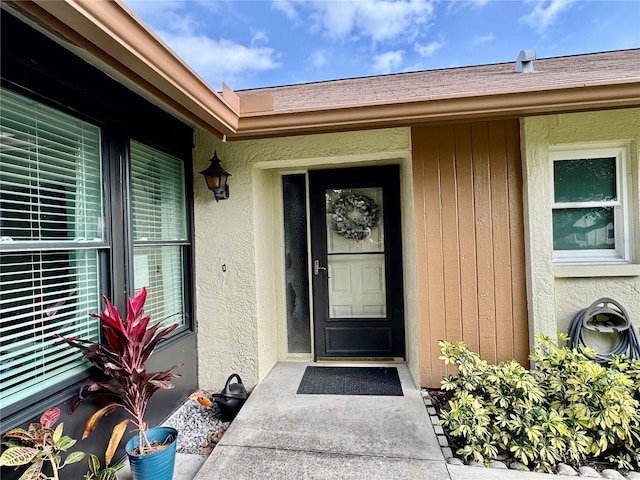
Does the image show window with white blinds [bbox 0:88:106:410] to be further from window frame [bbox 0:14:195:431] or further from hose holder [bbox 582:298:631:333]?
hose holder [bbox 582:298:631:333]

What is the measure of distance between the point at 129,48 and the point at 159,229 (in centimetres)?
157

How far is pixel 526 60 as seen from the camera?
10.1 ft

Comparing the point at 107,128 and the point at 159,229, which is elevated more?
the point at 107,128

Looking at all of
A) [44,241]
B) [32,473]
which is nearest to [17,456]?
[32,473]

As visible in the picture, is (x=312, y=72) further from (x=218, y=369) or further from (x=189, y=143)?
(x=218, y=369)

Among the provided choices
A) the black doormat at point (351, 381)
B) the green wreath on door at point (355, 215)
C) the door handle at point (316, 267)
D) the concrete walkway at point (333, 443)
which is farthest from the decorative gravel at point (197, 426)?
the green wreath on door at point (355, 215)

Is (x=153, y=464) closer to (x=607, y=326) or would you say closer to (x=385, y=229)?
(x=385, y=229)

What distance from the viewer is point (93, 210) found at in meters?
2.09

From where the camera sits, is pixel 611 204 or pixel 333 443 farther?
pixel 611 204

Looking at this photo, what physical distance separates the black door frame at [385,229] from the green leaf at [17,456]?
2.51 metres

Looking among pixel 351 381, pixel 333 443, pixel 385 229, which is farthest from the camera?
pixel 385 229

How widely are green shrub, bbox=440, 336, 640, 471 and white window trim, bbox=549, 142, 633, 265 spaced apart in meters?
0.96

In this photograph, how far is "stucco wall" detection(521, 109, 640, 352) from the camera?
2584mm

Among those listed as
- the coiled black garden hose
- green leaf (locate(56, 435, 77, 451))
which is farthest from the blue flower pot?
the coiled black garden hose
